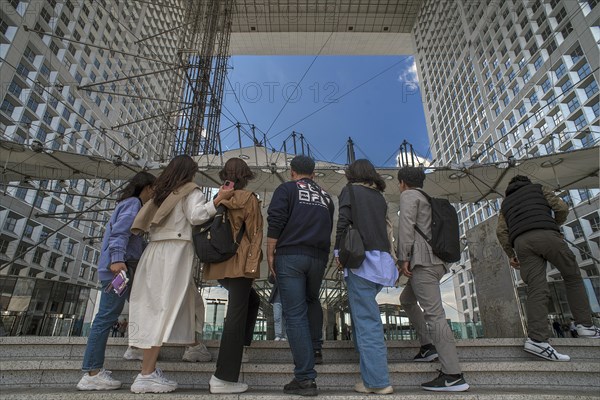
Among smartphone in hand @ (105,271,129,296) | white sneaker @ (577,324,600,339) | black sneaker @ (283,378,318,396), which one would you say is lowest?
black sneaker @ (283,378,318,396)

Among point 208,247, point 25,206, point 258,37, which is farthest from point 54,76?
point 208,247

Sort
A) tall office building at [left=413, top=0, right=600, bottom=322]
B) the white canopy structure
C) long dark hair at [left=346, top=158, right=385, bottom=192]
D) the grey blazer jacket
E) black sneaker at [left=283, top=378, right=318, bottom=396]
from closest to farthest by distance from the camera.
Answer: black sneaker at [left=283, top=378, right=318, bottom=396]
the grey blazer jacket
long dark hair at [left=346, top=158, right=385, bottom=192]
the white canopy structure
tall office building at [left=413, top=0, right=600, bottom=322]

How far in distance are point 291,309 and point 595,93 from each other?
33.5m

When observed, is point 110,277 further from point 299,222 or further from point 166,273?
point 299,222

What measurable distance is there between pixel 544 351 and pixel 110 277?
10.4 ft

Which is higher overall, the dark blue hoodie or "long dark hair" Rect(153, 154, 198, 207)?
"long dark hair" Rect(153, 154, 198, 207)

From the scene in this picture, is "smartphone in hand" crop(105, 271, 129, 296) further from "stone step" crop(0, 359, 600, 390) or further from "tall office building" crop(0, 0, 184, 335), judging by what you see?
"tall office building" crop(0, 0, 184, 335)

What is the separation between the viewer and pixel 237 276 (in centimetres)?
208

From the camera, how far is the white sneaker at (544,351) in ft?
8.29

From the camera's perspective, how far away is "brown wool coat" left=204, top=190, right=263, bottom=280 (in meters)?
2.08

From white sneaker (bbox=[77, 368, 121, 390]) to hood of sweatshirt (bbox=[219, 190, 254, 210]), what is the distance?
1296mm

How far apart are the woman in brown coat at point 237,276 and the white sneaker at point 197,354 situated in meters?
0.73

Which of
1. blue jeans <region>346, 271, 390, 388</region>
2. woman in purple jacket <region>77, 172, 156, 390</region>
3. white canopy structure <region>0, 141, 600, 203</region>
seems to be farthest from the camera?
white canopy structure <region>0, 141, 600, 203</region>

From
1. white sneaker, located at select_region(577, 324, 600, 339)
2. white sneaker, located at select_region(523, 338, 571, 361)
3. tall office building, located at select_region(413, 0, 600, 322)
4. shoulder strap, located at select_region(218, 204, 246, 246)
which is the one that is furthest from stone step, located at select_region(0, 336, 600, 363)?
tall office building, located at select_region(413, 0, 600, 322)
